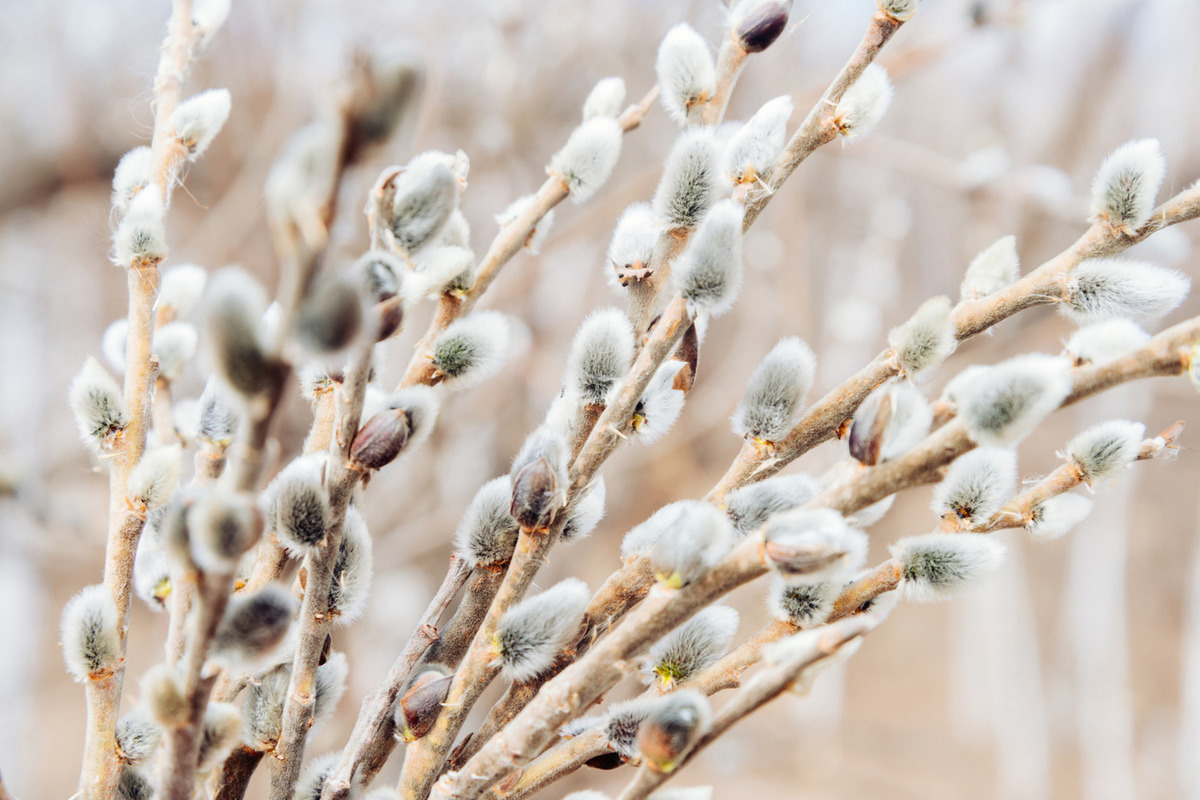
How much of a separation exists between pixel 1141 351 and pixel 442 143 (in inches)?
56.6

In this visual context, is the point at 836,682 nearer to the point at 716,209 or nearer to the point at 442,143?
the point at 442,143

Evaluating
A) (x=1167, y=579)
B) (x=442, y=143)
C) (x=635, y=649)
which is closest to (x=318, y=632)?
(x=635, y=649)

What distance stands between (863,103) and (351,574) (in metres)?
0.34

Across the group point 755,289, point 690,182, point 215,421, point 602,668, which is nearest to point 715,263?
point 690,182

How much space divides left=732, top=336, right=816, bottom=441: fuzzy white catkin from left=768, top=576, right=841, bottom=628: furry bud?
7 centimetres

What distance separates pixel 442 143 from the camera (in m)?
1.50

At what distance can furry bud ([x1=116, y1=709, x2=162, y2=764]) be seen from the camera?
0.34 m

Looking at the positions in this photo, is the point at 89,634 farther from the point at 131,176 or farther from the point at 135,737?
the point at 131,176

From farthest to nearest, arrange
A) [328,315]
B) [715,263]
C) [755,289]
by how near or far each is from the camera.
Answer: [755,289]
[715,263]
[328,315]

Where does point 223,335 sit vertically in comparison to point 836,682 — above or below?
below

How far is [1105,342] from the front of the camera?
0.90 feet

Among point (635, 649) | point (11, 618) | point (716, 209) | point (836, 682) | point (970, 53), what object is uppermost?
point (970, 53)

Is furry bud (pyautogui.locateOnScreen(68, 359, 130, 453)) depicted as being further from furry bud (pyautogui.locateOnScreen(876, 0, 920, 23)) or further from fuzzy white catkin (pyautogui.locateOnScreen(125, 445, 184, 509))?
furry bud (pyautogui.locateOnScreen(876, 0, 920, 23))

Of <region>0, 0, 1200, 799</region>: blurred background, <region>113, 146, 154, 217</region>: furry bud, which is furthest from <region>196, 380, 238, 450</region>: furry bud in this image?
<region>0, 0, 1200, 799</region>: blurred background
